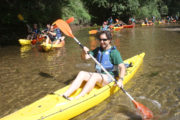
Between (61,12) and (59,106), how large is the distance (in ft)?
48.9

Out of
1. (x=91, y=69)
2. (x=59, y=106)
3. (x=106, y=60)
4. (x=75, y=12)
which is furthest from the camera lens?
(x=75, y=12)

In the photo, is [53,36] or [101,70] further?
[53,36]

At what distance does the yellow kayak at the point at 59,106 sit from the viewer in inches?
98.9

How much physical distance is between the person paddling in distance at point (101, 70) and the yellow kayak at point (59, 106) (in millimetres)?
111

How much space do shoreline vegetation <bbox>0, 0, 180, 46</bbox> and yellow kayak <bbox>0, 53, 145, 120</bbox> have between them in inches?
360

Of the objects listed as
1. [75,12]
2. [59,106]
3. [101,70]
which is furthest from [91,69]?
[75,12]

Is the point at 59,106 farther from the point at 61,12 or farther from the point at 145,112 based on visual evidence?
the point at 61,12

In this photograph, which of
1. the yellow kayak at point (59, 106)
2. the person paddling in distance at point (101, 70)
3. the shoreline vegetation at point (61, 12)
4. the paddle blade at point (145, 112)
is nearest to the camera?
the yellow kayak at point (59, 106)

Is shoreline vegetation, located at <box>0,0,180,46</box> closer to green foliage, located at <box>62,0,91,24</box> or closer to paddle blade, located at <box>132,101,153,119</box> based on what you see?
green foliage, located at <box>62,0,91,24</box>

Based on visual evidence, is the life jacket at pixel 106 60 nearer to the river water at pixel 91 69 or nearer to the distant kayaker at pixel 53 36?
the river water at pixel 91 69

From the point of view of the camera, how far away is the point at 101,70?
3.56m

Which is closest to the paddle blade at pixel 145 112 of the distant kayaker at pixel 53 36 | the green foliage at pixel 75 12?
the distant kayaker at pixel 53 36

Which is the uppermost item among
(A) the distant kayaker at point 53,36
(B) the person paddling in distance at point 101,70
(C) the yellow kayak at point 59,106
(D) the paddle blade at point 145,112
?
(A) the distant kayaker at point 53,36

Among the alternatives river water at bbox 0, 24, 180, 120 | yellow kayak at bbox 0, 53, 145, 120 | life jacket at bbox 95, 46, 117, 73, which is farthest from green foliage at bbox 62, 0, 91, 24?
yellow kayak at bbox 0, 53, 145, 120
